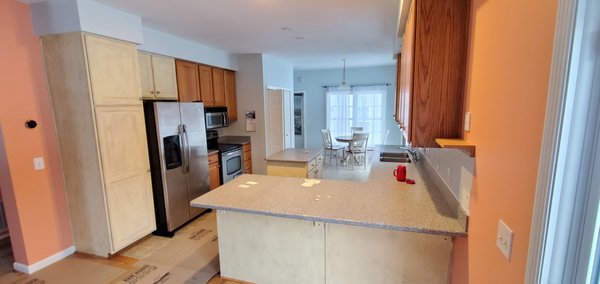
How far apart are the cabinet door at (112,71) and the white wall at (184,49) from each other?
53 centimetres

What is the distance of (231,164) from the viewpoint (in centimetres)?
431

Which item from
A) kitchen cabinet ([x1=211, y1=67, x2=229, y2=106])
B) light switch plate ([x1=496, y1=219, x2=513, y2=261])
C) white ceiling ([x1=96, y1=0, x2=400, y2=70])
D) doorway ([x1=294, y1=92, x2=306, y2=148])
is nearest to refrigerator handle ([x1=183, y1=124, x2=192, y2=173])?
white ceiling ([x1=96, y1=0, x2=400, y2=70])

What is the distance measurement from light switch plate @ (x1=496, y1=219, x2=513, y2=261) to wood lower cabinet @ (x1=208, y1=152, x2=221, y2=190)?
345cm

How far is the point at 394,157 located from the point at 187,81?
3233 mm

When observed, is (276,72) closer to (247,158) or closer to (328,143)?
(247,158)

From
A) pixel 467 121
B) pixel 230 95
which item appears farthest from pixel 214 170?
pixel 467 121

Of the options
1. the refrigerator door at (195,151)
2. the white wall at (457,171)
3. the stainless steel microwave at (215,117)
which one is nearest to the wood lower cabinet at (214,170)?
the refrigerator door at (195,151)

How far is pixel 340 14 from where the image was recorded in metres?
2.85

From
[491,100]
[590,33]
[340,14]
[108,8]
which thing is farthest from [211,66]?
[590,33]

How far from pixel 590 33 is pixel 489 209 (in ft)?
2.41

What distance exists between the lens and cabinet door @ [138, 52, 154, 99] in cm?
317

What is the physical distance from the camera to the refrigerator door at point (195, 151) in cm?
326

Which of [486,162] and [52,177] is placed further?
[52,177]

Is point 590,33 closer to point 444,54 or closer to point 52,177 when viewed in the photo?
point 444,54
